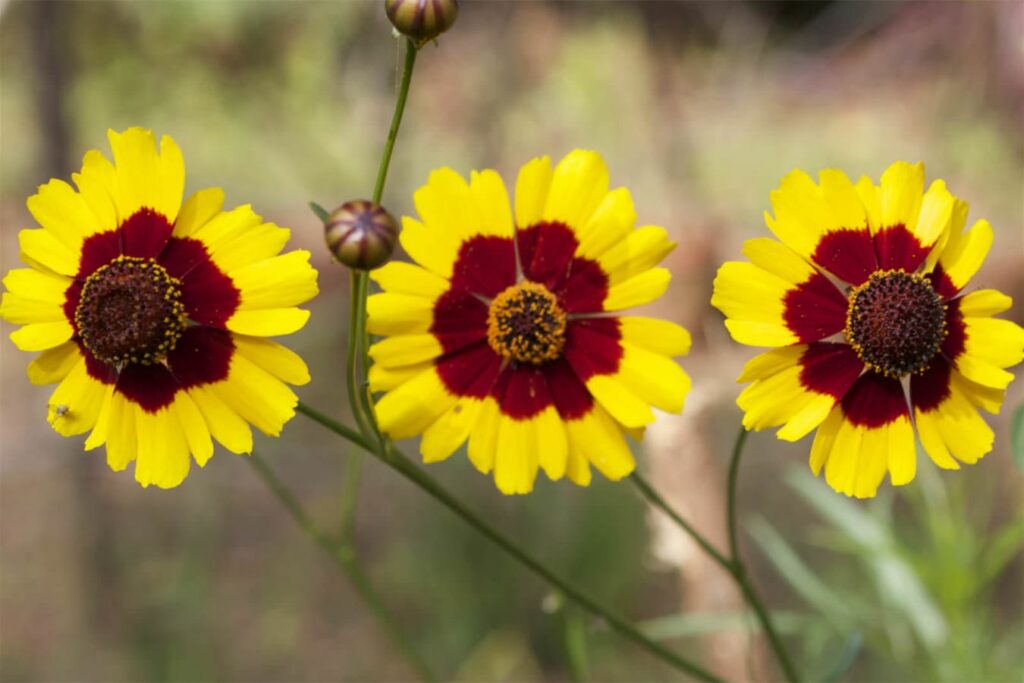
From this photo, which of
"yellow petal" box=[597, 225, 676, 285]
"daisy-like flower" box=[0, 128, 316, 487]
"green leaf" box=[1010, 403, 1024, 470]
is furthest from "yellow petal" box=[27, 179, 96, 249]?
"green leaf" box=[1010, 403, 1024, 470]

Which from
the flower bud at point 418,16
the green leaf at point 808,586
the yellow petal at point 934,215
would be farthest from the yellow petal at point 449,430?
the green leaf at point 808,586

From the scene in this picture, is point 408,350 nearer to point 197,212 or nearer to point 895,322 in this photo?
point 197,212

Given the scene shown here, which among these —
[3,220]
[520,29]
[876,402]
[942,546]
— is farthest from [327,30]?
[876,402]

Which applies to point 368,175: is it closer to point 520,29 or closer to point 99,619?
point 520,29

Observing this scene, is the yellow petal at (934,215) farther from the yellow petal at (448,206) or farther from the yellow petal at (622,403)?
the yellow petal at (448,206)

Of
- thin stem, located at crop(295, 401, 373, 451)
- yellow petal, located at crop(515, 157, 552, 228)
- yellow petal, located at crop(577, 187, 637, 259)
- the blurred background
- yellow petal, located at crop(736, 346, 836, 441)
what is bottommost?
thin stem, located at crop(295, 401, 373, 451)

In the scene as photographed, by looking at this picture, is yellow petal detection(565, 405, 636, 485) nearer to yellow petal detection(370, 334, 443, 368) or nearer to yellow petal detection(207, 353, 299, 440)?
yellow petal detection(370, 334, 443, 368)

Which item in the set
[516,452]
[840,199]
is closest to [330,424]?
[516,452]
